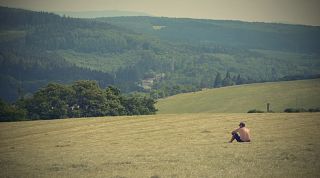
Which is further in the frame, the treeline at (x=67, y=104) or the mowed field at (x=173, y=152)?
the treeline at (x=67, y=104)

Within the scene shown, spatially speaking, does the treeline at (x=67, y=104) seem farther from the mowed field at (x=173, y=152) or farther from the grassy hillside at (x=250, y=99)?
the mowed field at (x=173, y=152)

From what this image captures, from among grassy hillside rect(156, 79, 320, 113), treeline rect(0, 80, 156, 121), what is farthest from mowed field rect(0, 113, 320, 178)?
grassy hillside rect(156, 79, 320, 113)

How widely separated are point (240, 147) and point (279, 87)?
12002 centimetres

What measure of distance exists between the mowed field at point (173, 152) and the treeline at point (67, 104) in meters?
46.8

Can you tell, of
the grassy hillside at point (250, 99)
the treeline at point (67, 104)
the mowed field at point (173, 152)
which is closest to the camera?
the mowed field at point (173, 152)

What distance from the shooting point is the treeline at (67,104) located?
10069cm

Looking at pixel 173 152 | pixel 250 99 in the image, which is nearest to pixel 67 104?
pixel 250 99

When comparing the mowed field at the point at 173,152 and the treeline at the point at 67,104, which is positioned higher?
the mowed field at the point at 173,152

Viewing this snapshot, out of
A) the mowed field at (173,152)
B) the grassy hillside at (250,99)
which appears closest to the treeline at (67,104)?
the grassy hillside at (250,99)

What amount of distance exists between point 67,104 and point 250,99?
5666cm

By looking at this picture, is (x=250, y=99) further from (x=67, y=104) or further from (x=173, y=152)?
(x=173, y=152)

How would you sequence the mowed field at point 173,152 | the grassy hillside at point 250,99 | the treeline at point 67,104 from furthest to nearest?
the grassy hillside at point 250,99 → the treeline at point 67,104 → the mowed field at point 173,152

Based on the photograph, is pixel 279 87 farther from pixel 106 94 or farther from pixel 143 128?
pixel 143 128

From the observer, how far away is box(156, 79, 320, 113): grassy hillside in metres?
120
